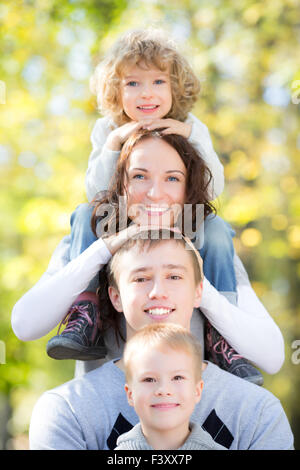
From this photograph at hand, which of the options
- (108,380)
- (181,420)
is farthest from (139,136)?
(181,420)

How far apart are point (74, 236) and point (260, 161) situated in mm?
3266

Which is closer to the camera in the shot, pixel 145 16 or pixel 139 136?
pixel 139 136

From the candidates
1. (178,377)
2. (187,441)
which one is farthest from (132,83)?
(187,441)

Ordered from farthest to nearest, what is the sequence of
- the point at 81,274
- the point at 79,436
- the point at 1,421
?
1. the point at 1,421
2. the point at 81,274
3. the point at 79,436

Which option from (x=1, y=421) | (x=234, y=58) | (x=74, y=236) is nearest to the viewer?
(x=74, y=236)

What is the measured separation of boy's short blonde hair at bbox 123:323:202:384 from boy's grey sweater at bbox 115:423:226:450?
124mm

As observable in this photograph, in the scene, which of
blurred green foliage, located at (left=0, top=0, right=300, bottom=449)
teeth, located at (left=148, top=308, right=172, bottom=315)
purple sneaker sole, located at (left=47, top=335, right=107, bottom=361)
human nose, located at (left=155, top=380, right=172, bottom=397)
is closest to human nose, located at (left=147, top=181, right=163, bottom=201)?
teeth, located at (left=148, top=308, right=172, bottom=315)

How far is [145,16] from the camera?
482 centimetres

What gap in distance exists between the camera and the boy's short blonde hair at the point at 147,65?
189 centimetres

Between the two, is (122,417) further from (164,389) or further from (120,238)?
(120,238)

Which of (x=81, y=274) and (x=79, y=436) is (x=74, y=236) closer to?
(x=81, y=274)

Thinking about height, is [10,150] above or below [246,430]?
above

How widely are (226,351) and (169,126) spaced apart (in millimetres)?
728
